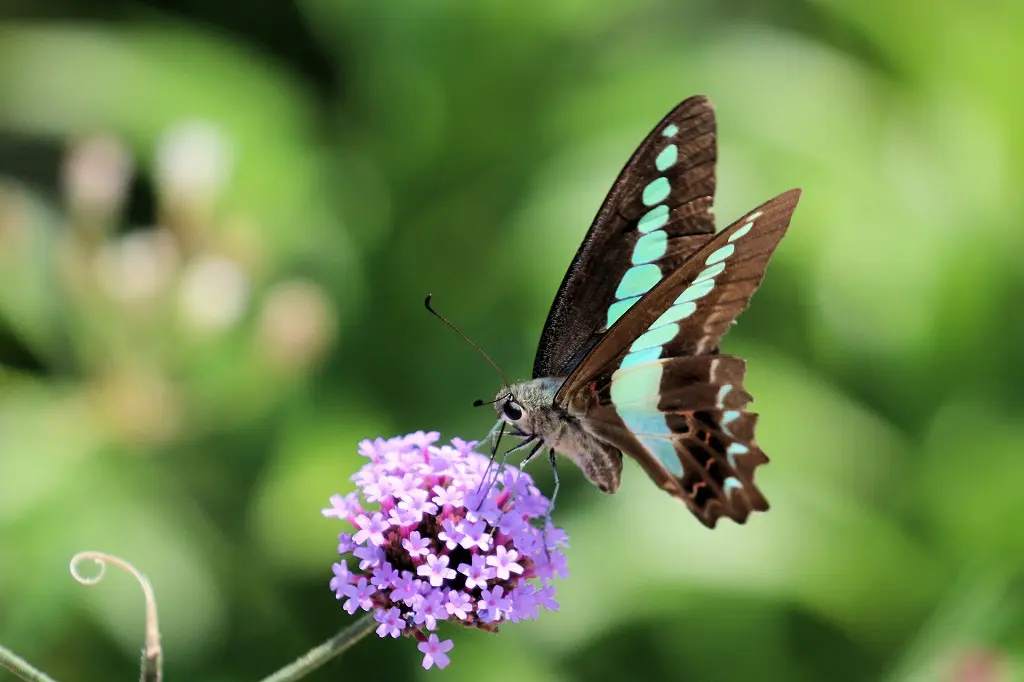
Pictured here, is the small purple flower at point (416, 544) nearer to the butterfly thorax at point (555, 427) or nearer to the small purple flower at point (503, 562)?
the small purple flower at point (503, 562)

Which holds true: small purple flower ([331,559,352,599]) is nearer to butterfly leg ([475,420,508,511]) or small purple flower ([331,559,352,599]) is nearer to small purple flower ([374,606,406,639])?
small purple flower ([374,606,406,639])

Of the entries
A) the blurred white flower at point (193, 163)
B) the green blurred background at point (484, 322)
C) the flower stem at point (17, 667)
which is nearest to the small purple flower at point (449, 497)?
the flower stem at point (17, 667)

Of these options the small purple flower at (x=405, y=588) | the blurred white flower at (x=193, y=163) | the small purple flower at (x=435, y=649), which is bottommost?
the small purple flower at (x=435, y=649)

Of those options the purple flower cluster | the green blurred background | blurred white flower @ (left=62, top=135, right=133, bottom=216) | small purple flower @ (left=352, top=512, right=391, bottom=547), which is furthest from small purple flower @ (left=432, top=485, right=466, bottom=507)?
blurred white flower @ (left=62, top=135, right=133, bottom=216)

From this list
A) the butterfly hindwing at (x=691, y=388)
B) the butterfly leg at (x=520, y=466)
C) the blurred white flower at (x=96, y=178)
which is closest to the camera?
the butterfly leg at (x=520, y=466)

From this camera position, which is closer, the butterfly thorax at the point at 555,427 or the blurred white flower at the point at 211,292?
the butterfly thorax at the point at 555,427

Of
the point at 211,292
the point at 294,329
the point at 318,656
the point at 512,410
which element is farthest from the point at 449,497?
the point at 211,292

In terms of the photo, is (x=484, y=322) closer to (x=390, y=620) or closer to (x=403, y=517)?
(x=403, y=517)
